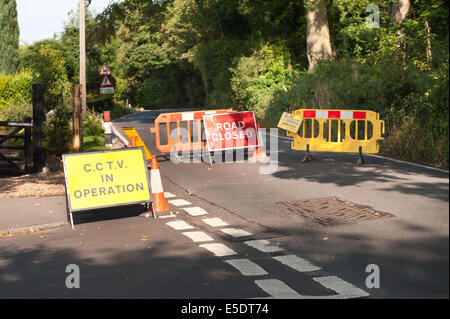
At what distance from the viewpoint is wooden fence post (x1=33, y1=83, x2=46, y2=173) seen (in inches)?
554

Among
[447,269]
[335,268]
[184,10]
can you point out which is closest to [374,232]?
[335,268]

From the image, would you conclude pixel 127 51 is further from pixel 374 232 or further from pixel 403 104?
pixel 374 232

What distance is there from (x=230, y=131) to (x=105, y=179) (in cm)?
625

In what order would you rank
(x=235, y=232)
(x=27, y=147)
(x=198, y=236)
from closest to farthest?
1. (x=198, y=236)
2. (x=235, y=232)
3. (x=27, y=147)

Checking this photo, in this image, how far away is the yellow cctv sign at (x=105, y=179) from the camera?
893 centimetres

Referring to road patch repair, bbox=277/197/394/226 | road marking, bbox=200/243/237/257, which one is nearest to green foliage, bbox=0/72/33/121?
road patch repair, bbox=277/197/394/226

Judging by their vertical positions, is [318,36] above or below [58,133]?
above

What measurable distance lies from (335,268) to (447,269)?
377 cm

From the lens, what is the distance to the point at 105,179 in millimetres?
9117

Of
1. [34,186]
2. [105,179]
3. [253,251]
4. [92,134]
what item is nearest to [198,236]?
[253,251]

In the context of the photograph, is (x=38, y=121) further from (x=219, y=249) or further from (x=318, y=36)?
(x=318, y=36)

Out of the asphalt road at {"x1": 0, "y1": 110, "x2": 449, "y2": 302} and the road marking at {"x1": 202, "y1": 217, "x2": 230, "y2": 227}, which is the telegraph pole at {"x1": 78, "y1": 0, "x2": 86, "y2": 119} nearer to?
the asphalt road at {"x1": 0, "y1": 110, "x2": 449, "y2": 302}

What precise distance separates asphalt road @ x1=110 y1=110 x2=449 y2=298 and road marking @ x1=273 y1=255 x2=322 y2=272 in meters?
0.11

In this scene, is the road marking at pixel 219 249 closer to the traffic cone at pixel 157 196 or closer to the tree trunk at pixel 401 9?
the traffic cone at pixel 157 196
